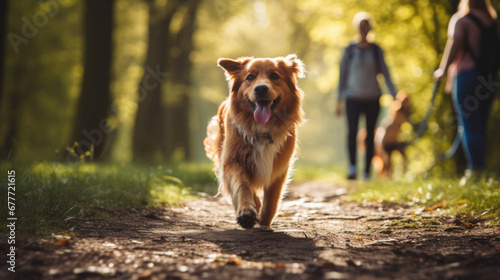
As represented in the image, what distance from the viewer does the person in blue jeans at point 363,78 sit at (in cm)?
788

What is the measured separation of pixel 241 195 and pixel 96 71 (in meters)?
6.67

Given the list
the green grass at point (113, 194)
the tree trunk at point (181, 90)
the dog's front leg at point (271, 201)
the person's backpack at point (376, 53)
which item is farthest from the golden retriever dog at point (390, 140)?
the dog's front leg at point (271, 201)

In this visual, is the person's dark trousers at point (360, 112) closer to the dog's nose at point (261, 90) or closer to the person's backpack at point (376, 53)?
the person's backpack at point (376, 53)

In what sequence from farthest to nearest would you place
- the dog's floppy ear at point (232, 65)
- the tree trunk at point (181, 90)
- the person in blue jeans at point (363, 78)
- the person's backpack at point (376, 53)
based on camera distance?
the tree trunk at point (181, 90) < the person's backpack at point (376, 53) < the person in blue jeans at point (363, 78) < the dog's floppy ear at point (232, 65)

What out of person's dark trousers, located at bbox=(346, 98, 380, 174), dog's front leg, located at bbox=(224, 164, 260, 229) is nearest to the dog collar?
dog's front leg, located at bbox=(224, 164, 260, 229)

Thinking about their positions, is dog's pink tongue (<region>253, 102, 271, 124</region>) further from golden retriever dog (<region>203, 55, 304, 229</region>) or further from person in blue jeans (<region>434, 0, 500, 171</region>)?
person in blue jeans (<region>434, 0, 500, 171</region>)

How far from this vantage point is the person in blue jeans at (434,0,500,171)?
5.74 m

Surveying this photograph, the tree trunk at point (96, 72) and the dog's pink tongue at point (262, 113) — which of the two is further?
the tree trunk at point (96, 72)

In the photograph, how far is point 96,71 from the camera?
9367mm

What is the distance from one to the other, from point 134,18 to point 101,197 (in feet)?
45.3

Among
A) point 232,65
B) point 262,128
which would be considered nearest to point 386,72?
point 232,65

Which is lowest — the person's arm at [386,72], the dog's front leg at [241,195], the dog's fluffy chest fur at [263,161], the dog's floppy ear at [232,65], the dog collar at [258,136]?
the dog's front leg at [241,195]

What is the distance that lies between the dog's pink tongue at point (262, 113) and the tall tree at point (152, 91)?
7.55m

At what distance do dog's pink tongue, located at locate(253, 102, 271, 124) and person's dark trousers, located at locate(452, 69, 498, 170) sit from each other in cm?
289
